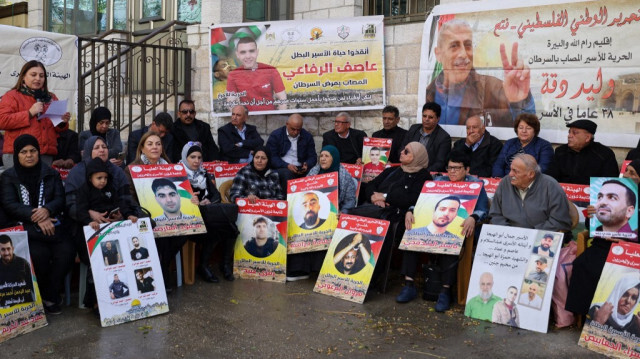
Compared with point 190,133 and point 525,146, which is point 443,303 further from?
point 190,133

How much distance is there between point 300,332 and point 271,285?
1.48m

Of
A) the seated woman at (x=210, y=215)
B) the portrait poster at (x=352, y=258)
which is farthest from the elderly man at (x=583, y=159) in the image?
the seated woman at (x=210, y=215)

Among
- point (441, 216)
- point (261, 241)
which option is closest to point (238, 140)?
point (261, 241)

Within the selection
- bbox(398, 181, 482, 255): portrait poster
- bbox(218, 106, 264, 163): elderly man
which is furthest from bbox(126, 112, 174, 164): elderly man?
bbox(398, 181, 482, 255): portrait poster

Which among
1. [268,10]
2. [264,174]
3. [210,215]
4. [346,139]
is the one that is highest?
[268,10]

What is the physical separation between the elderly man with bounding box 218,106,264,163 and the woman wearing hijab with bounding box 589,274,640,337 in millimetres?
5050

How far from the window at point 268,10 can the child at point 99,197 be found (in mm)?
5646

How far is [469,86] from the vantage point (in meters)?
8.23

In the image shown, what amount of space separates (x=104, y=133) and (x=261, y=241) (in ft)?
7.66

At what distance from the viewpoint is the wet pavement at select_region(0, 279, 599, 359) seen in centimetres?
489

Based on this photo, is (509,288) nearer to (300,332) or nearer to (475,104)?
(300,332)

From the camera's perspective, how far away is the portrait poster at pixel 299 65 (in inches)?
356

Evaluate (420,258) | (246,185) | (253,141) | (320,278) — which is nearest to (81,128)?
(253,141)

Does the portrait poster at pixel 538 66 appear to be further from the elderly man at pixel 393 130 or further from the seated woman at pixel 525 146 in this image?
the seated woman at pixel 525 146
